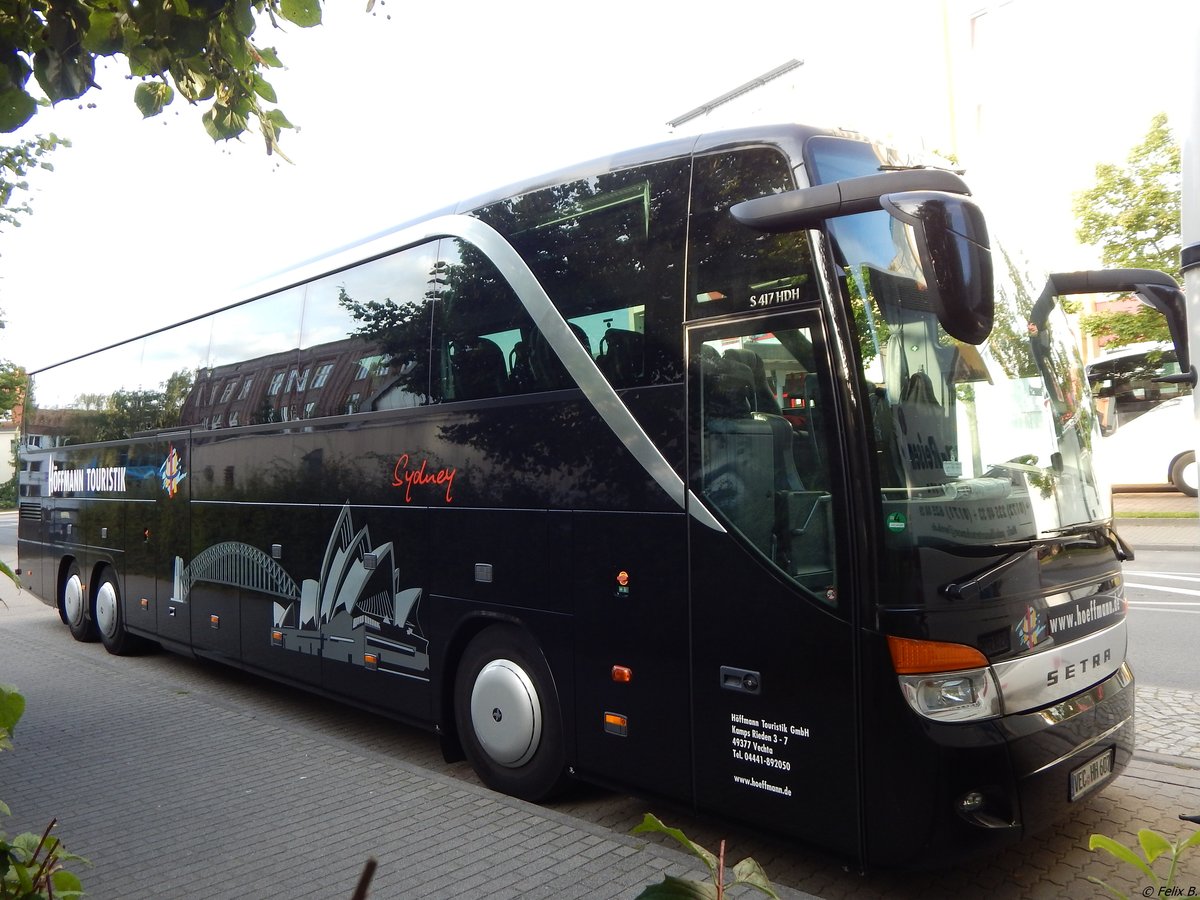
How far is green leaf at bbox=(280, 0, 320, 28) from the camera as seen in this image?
2.77m

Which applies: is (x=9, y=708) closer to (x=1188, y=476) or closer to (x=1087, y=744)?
(x=1087, y=744)

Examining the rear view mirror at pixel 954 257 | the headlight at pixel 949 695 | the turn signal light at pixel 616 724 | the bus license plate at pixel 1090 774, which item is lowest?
the bus license plate at pixel 1090 774

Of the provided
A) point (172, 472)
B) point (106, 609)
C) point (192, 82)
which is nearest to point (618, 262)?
point (192, 82)

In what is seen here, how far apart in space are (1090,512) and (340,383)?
17.0 feet

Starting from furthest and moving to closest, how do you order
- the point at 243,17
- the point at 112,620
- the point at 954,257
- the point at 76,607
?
the point at 76,607 < the point at 112,620 < the point at 954,257 < the point at 243,17

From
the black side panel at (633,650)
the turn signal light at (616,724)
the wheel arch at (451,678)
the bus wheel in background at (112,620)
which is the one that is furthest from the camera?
the bus wheel in background at (112,620)

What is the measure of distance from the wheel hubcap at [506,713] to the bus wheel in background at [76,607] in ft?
27.6

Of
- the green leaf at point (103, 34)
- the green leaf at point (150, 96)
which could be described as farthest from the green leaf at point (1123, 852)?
the green leaf at point (150, 96)

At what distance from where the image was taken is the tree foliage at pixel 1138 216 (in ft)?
69.9

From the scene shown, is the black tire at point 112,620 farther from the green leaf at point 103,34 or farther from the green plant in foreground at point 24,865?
the green plant in foreground at point 24,865

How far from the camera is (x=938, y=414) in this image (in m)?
4.33

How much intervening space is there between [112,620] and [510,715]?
7.77 m

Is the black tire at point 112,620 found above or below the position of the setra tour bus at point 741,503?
below

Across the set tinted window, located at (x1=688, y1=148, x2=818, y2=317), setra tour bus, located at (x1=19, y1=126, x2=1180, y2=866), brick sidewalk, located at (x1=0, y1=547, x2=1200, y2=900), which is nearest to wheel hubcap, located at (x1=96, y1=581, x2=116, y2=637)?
brick sidewalk, located at (x1=0, y1=547, x2=1200, y2=900)
